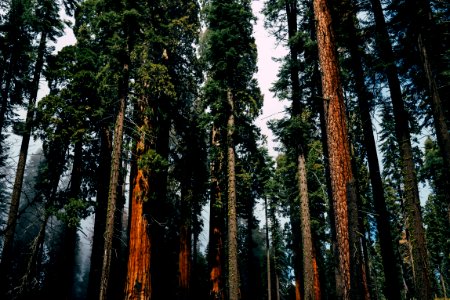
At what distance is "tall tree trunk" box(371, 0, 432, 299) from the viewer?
8.82m

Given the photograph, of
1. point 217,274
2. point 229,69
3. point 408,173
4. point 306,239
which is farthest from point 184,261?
point 408,173

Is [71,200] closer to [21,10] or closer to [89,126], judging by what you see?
[89,126]

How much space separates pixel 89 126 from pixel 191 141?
4.58m

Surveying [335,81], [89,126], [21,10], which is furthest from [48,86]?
[335,81]

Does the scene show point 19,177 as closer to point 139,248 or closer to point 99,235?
point 99,235

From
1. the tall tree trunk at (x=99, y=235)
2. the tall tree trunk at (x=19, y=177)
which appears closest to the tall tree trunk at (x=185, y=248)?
the tall tree trunk at (x=99, y=235)

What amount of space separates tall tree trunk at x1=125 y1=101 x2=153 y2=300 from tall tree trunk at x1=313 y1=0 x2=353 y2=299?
5.54m

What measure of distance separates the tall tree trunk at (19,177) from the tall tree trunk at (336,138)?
43.2 feet

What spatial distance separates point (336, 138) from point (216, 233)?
8.72 meters

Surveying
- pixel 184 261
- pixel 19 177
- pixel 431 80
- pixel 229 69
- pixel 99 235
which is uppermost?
pixel 229 69

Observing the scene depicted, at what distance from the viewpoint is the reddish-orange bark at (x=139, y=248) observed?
27.3 ft

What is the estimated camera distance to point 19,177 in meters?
13.9

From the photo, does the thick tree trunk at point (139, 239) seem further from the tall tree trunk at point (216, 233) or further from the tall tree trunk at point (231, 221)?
the tall tree trunk at point (216, 233)

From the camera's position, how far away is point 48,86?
14531 millimetres
